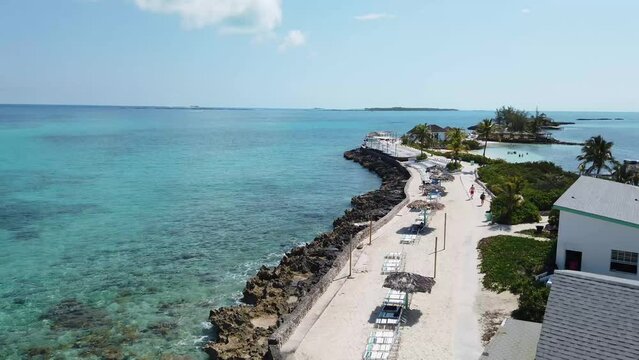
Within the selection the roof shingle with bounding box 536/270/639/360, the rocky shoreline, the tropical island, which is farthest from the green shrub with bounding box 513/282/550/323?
the tropical island

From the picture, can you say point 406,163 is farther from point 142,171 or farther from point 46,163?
point 46,163

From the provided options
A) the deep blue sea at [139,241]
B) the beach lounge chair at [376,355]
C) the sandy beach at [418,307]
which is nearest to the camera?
the beach lounge chair at [376,355]

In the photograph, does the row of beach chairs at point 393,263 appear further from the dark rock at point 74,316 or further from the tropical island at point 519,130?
the tropical island at point 519,130

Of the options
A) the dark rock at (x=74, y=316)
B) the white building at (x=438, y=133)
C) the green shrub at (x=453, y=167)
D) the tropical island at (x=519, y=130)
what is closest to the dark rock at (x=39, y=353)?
the dark rock at (x=74, y=316)

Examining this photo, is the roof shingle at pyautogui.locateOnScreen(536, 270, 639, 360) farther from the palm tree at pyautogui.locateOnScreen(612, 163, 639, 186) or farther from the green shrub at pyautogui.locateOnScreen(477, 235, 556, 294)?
the palm tree at pyautogui.locateOnScreen(612, 163, 639, 186)

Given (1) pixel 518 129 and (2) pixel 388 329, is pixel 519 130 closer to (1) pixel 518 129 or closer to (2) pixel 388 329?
(1) pixel 518 129

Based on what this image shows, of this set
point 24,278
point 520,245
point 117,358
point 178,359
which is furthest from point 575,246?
point 24,278
